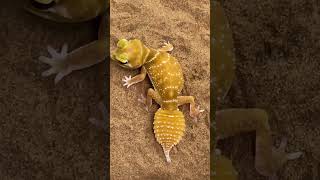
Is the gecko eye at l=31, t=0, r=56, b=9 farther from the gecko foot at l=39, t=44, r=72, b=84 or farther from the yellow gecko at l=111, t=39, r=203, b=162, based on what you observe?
the yellow gecko at l=111, t=39, r=203, b=162

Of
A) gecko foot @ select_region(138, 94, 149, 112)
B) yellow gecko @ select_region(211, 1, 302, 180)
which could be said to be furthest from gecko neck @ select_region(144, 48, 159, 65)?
yellow gecko @ select_region(211, 1, 302, 180)

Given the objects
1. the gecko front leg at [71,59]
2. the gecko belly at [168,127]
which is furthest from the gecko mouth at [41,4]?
the gecko belly at [168,127]

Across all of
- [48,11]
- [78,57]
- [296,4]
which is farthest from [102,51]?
[296,4]

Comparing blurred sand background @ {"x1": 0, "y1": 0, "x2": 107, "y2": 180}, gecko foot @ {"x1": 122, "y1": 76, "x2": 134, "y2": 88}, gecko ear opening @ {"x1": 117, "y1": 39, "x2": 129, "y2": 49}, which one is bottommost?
blurred sand background @ {"x1": 0, "y1": 0, "x2": 107, "y2": 180}

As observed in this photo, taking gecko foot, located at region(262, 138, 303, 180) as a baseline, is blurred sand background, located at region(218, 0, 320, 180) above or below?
above

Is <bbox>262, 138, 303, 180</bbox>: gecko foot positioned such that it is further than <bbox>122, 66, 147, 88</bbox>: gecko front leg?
Yes

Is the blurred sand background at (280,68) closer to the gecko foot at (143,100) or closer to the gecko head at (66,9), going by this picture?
the gecko foot at (143,100)

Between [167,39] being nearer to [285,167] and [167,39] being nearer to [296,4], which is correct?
[296,4]

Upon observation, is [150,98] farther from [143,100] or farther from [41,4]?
[41,4]
